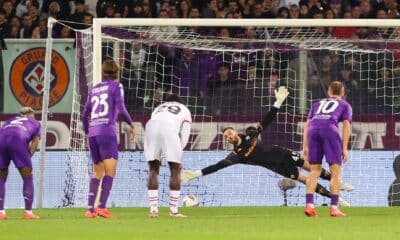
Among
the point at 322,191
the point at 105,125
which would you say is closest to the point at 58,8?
the point at 322,191

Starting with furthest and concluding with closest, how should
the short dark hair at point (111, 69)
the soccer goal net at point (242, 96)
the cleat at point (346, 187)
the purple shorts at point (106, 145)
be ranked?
the soccer goal net at point (242, 96), the cleat at point (346, 187), the short dark hair at point (111, 69), the purple shorts at point (106, 145)

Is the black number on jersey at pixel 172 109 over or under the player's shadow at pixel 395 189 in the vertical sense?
over

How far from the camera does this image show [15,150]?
631 inches

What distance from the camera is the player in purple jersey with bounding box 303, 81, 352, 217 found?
15.5 meters

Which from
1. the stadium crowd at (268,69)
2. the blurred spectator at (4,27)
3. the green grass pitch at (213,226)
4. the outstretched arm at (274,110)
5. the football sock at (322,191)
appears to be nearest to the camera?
the green grass pitch at (213,226)

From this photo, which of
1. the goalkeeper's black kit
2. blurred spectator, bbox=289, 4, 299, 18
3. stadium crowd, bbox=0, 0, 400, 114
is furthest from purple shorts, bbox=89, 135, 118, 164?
blurred spectator, bbox=289, 4, 299, 18

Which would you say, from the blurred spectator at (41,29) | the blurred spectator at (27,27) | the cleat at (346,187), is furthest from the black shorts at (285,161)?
the blurred spectator at (27,27)

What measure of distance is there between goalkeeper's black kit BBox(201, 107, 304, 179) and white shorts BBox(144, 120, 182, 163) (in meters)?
3.69

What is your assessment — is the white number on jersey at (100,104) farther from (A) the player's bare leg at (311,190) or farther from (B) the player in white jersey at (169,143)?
(A) the player's bare leg at (311,190)

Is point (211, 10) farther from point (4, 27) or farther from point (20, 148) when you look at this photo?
point (20, 148)

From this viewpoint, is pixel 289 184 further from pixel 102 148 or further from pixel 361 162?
pixel 102 148

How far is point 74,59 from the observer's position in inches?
813

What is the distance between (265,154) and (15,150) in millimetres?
4843

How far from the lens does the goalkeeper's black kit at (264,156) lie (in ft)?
62.4
